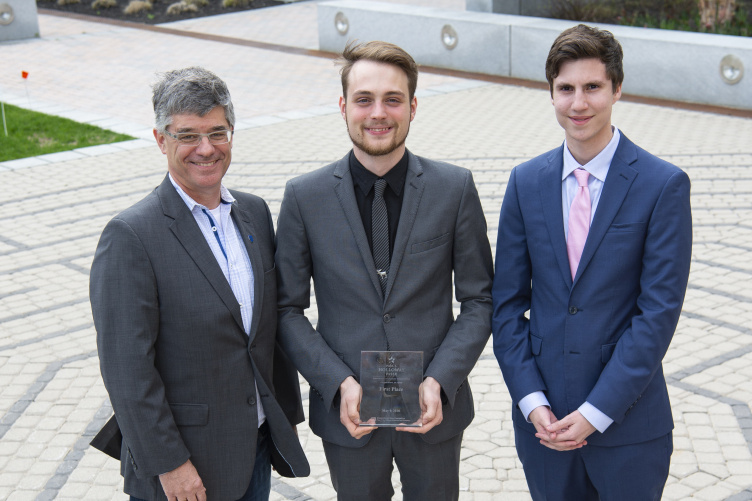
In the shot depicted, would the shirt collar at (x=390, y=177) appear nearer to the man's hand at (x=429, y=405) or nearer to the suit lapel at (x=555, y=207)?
the suit lapel at (x=555, y=207)

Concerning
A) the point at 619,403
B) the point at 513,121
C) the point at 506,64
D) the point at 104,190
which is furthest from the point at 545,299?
the point at 506,64

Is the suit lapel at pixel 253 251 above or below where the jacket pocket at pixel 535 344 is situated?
above

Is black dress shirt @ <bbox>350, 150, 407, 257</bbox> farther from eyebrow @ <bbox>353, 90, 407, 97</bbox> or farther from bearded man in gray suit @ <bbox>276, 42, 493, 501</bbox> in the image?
eyebrow @ <bbox>353, 90, 407, 97</bbox>

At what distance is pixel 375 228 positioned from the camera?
318cm

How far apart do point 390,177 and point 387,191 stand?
0.20 feet

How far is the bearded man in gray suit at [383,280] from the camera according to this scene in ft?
10.1

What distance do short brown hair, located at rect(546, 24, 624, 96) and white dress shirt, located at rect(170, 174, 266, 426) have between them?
1.23 meters

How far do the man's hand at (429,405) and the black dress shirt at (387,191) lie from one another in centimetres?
49

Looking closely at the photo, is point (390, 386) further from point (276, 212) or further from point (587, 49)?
point (276, 212)

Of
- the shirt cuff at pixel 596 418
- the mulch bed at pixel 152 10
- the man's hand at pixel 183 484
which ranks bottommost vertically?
the man's hand at pixel 183 484

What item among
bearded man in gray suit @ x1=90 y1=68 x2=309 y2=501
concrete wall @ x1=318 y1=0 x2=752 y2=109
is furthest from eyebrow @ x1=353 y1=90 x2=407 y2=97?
concrete wall @ x1=318 y1=0 x2=752 y2=109

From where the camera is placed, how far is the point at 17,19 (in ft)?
68.8

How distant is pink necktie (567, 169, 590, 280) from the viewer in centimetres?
309

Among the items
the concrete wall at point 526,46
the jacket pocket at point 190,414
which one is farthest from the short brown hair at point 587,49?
the concrete wall at point 526,46
